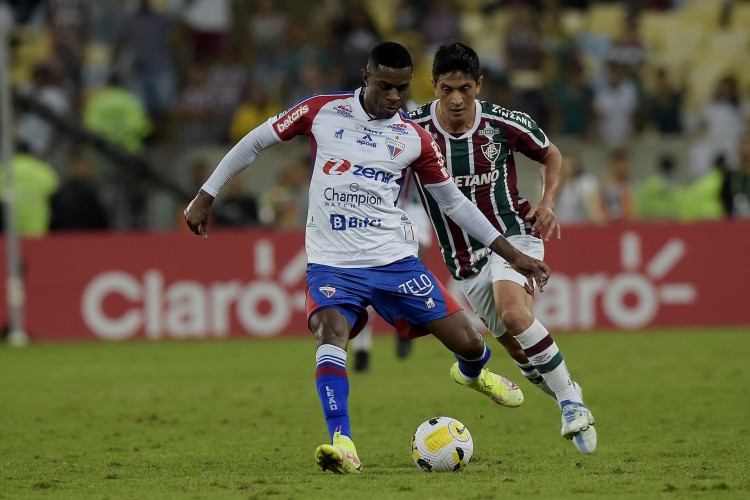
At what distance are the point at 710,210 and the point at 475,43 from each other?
5.25m

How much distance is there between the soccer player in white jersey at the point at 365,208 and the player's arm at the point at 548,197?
368mm

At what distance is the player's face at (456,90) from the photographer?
8023mm

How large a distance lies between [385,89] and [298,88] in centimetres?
1249

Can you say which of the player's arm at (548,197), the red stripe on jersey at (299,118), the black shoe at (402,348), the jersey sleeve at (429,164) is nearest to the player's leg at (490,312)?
the player's arm at (548,197)

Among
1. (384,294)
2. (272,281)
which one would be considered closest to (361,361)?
(272,281)

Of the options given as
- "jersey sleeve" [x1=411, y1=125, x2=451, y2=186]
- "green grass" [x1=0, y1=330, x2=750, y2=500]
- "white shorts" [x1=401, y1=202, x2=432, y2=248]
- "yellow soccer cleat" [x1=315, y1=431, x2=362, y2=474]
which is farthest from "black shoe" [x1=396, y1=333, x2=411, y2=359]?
"yellow soccer cleat" [x1=315, y1=431, x2=362, y2=474]

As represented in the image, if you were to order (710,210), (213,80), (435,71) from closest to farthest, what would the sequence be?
(435,71)
(710,210)
(213,80)

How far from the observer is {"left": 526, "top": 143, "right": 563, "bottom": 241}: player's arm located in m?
7.82

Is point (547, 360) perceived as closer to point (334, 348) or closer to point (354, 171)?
point (334, 348)

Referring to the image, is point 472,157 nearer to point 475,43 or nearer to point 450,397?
point 450,397

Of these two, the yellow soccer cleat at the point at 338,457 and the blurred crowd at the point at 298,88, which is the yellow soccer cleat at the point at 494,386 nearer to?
the yellow soccer cleat at the point at 338,457

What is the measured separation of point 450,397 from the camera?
36.6ft

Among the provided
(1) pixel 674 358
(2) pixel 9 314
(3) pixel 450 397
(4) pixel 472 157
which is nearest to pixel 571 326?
(1) pixel 674 358

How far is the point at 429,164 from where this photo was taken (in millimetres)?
7582
